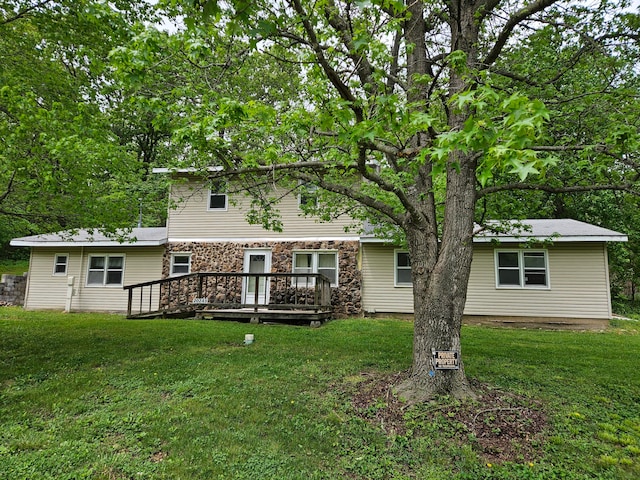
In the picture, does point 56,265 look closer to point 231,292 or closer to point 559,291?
point 231,292

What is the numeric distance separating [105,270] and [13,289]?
15.8ft

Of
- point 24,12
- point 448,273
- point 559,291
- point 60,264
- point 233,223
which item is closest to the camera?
point 448,273

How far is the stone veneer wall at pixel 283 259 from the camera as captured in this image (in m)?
11.9

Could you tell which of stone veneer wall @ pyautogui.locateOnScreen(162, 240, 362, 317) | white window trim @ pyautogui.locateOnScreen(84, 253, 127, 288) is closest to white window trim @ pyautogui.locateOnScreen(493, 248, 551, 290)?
stone veneer wall @ pyautogui.locateOnScreen(162, 240, 362, 317)

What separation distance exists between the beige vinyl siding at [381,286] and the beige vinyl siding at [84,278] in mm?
7337

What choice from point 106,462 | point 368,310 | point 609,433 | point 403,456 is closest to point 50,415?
point 106,462

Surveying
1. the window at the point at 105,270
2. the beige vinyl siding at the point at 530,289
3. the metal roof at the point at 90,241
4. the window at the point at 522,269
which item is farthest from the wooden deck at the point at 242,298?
the window at the point at 522,269

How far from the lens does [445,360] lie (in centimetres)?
405

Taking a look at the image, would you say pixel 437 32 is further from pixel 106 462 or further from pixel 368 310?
pixel 368 310

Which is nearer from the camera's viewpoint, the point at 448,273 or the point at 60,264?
the point at 448,273

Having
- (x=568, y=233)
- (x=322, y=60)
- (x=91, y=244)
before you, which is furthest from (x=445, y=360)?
(x=91, y=244)

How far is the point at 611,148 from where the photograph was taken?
3557 mm

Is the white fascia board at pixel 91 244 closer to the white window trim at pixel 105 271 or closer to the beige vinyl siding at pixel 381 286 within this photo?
the white window trim at pixel 105 271

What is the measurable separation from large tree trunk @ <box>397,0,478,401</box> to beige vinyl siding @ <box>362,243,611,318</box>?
751cm
